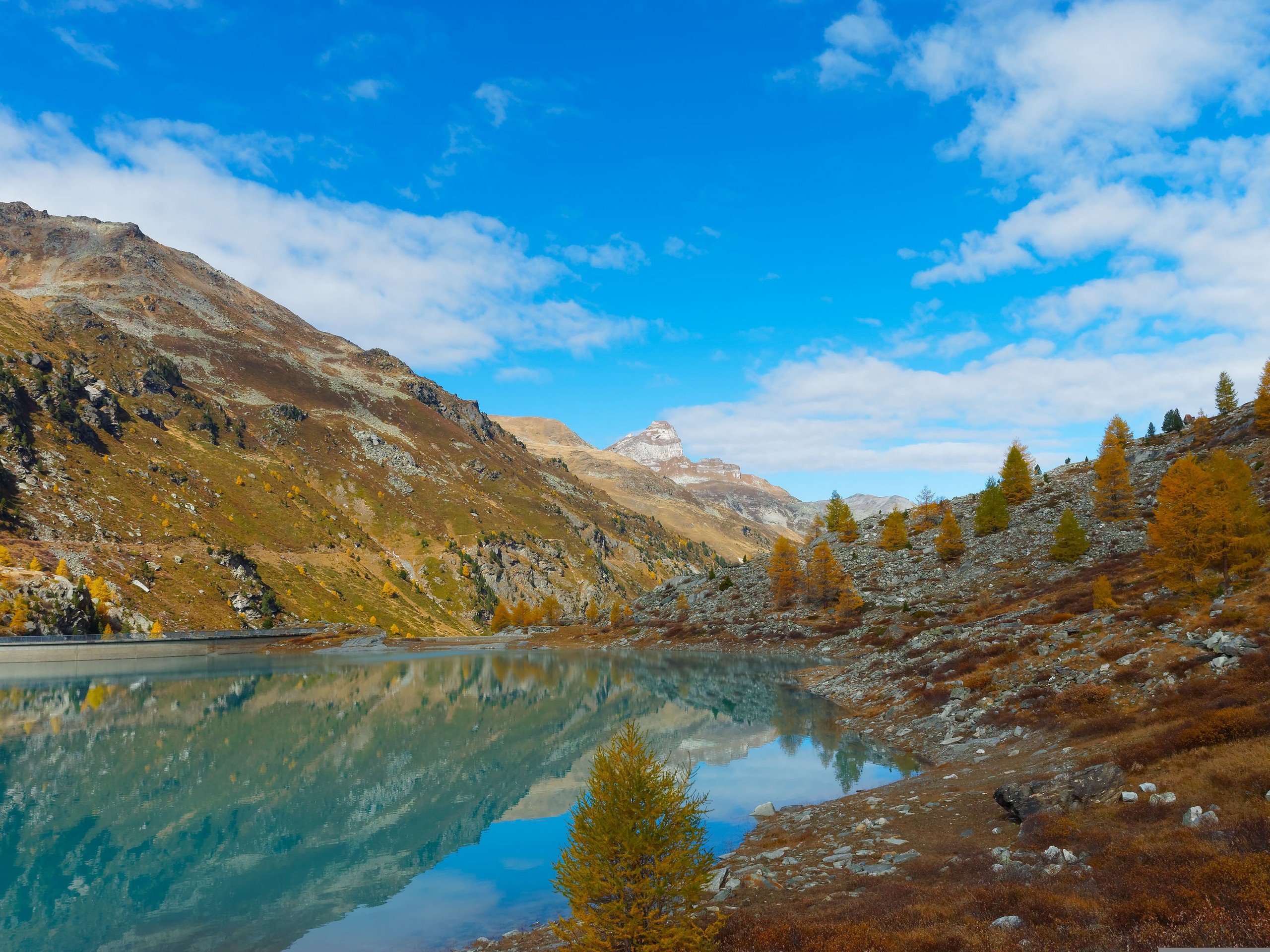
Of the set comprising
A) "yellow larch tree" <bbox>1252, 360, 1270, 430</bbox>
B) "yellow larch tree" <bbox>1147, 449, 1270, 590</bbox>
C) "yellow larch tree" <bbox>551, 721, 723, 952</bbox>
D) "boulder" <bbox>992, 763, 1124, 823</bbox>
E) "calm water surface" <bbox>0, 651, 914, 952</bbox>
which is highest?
"yellow larch tree" <bbox>1252, 360, 1270, 430</bbox>

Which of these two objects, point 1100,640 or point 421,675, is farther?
point 421,675

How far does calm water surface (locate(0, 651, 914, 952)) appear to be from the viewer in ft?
73.2

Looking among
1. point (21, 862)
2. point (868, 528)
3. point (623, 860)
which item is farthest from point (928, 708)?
point (868, 528)

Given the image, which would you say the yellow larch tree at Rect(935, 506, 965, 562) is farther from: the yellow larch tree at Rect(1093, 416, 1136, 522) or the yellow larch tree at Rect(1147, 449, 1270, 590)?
the yellow larch tree at Rect(1147, 449, 1270, 590)

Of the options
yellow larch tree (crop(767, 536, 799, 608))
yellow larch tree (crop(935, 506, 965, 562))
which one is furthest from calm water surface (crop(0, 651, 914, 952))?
yellow larch tree (crop(935, 506, 965, 562))

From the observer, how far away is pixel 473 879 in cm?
2550

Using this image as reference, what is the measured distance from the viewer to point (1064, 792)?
19.3 m

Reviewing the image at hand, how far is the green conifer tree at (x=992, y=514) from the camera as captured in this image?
10906cm

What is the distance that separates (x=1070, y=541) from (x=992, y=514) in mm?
25330

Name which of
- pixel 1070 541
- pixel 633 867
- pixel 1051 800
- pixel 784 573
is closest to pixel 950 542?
pixel 1070 541

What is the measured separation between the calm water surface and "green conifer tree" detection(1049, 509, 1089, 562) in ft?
152

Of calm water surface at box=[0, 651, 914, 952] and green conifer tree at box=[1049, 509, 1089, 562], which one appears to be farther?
green conifer tree at box=[1049, 509, 1089, 562]

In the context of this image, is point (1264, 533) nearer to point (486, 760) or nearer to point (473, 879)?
point (473, 879)

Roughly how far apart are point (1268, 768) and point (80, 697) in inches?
4068
